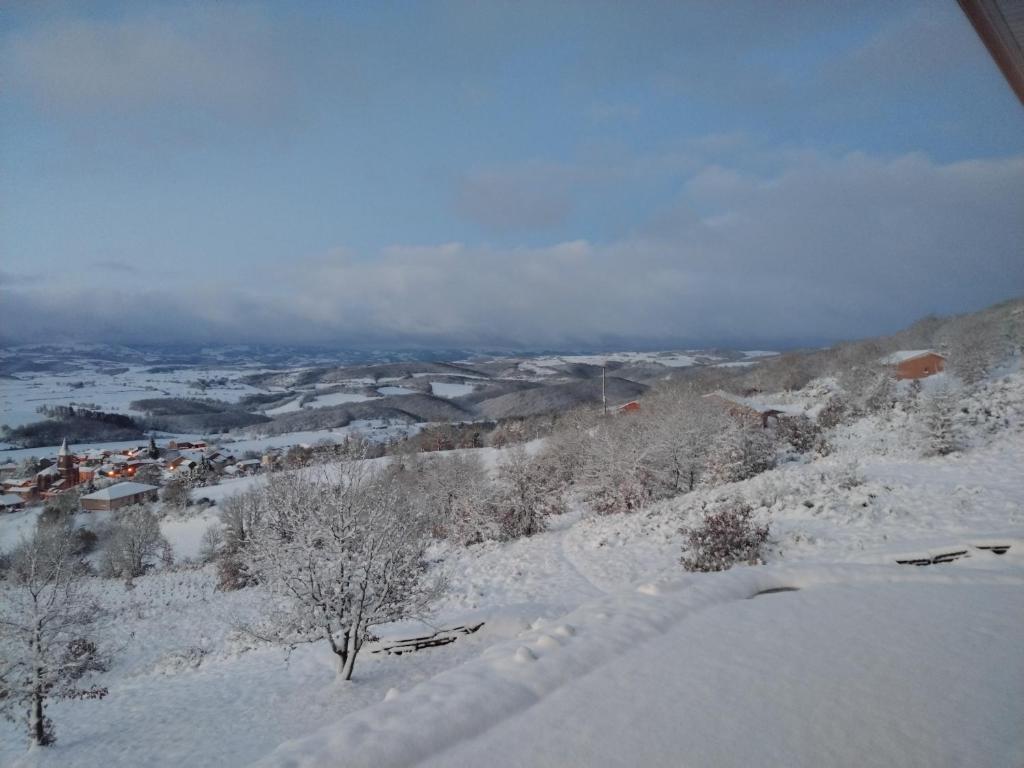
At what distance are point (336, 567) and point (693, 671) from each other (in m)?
6.40

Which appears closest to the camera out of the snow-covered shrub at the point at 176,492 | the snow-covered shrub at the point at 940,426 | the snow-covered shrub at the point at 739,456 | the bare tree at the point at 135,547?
the snow-covered shrub at the point at 940,426

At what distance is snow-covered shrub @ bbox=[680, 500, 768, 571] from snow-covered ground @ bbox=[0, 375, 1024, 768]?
24.9 inches

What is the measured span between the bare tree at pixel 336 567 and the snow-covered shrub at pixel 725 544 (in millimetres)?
6176

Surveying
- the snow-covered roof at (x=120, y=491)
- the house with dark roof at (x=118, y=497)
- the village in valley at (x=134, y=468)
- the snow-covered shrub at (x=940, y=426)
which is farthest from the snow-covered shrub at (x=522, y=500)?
the snow-covered roof at (x=120, y=491)

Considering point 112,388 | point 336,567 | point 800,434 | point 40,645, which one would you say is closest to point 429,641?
point 336,567

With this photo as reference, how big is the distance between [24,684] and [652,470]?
21.5 m

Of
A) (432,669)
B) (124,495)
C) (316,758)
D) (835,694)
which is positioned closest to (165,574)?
(124,495)

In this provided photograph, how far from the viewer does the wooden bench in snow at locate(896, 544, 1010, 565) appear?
26.7ft

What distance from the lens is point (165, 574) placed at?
29266 millimetres

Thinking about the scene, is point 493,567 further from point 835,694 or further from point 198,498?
point 198,498

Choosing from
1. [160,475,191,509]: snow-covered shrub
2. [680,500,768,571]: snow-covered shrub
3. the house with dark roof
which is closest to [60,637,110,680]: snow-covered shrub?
[680,500,768,571]: snow-covered shrub

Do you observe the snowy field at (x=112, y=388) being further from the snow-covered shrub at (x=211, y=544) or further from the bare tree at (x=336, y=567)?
the bare tree at (x=336, y=567)

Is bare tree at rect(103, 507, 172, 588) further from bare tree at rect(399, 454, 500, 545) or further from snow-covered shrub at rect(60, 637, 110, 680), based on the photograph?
snow-covered shrub at rect(60, 637, 110, 680)

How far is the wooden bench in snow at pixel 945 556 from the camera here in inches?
320
